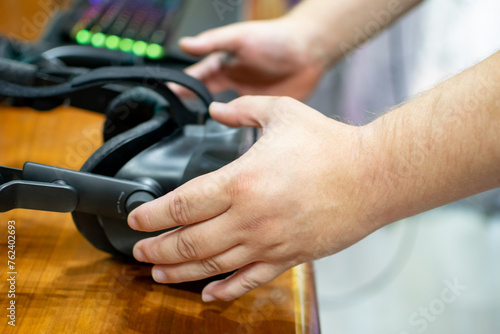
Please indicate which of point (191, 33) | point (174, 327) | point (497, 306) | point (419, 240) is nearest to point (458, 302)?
point (497, 306)

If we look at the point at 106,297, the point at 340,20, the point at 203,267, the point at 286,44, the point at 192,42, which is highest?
the point at 340,20

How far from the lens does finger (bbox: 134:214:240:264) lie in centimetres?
46

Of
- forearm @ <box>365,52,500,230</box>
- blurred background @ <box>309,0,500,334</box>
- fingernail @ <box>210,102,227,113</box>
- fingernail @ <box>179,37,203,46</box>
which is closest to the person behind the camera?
forearm @ <box>365,52,500,230</box>

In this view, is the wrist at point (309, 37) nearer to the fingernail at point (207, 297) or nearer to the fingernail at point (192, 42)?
the fingernail at point (192, 42)

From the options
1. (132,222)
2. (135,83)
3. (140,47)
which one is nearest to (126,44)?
(140,47)

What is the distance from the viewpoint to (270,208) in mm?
446

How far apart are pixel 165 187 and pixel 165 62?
423 millimetres

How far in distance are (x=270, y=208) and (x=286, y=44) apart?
499 mm

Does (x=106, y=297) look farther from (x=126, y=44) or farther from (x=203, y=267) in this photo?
(x=126, y=44)

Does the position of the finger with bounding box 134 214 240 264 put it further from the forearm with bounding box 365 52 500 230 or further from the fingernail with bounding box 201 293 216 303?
the forearm with bounding box 365 52 500 230

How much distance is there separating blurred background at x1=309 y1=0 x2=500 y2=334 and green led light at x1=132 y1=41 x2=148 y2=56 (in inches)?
35.0

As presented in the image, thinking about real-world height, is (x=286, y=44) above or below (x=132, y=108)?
above

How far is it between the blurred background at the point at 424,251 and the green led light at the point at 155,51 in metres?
0.88

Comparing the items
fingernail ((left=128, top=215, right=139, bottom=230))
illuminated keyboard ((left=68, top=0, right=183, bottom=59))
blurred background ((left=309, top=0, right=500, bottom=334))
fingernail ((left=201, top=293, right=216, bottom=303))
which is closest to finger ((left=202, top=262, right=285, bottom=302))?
fingernail ((left=201, top=293, right=216, bottom=303))
